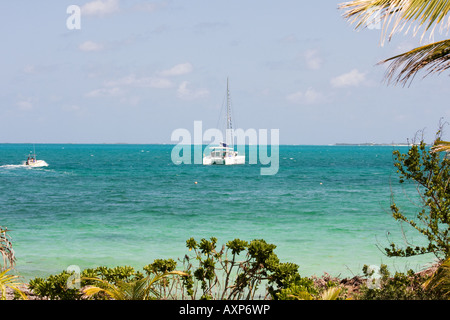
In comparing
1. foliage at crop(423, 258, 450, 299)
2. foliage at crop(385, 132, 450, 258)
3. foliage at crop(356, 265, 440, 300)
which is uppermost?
foliage at crop(385, 132, 450, 258)

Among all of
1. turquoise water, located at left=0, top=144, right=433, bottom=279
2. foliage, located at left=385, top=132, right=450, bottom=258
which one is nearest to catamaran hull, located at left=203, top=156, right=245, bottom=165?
turquoise water, located at left=0, top=144, right=433, bottom=279

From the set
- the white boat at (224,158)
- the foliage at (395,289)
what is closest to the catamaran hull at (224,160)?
the white boat at (224,158)

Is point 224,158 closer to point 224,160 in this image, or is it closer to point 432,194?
point 224,160

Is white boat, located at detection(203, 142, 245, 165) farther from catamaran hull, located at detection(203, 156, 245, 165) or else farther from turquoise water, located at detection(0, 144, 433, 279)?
turquoise water, located at detection(0, 144, 433, 279)

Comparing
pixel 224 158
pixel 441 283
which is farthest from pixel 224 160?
pixel 441 283

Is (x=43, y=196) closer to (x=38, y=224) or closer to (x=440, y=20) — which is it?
(x=38, y=224)

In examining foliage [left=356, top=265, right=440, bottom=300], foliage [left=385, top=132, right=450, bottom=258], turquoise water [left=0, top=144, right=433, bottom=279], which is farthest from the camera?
turquoise water [left=0, top=144, right=433, bottom=279]

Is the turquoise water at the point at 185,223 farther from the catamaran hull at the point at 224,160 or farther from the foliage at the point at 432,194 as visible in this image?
the catamaran hull at the point at 224,160

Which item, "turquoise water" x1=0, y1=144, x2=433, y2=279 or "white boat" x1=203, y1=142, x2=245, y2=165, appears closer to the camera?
"turquoise water" x1=0, y1=144, x2=433, y2=279

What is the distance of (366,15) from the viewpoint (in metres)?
5.49

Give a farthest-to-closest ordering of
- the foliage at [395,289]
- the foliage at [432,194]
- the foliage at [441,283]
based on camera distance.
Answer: the foliage at [432,194] → the foliage at [395,289] → the foliage at [441,283]

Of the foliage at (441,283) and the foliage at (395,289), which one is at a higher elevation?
the foliage at (441,283)

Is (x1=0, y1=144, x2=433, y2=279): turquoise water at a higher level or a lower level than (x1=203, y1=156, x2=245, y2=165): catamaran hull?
lower
